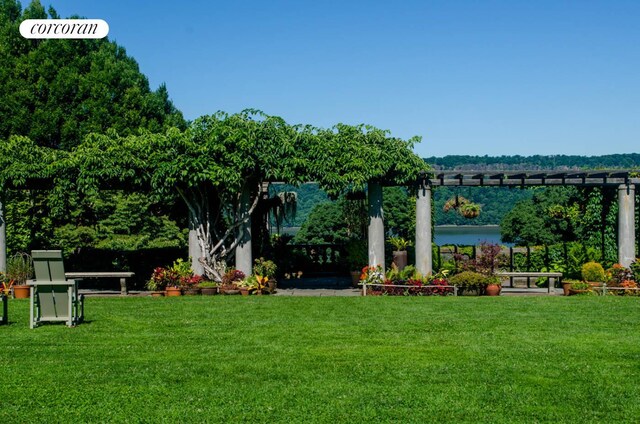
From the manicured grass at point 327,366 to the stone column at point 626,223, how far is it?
18.6 ft

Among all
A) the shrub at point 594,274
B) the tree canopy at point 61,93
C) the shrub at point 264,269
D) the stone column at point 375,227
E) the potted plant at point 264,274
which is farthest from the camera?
the tree canopy at point 61,93

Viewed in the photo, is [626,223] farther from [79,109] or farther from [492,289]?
[79,109]

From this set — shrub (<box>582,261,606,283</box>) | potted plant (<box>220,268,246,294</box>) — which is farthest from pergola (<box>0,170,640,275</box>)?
shrub (<box>582,261,606,283</box>)

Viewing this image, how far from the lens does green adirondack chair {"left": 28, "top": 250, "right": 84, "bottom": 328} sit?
44.3 ft

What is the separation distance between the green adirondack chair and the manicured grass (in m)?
0.23

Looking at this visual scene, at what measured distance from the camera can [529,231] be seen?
47625 millimetres

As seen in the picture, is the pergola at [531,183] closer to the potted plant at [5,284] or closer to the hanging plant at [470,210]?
the hanging plant at [470,210]

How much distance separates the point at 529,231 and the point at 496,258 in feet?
92.3

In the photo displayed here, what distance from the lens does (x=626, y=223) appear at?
70.0 feet

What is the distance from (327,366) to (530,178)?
1248 cm

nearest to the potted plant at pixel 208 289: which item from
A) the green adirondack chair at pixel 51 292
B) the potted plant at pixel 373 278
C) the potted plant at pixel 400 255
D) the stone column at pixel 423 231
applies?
the potted plant at pixel 373 278

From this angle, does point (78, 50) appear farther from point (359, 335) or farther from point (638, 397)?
point (638, 397)

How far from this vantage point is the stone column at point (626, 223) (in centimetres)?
2125

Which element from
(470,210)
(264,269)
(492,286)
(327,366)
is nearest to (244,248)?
(264,269)
